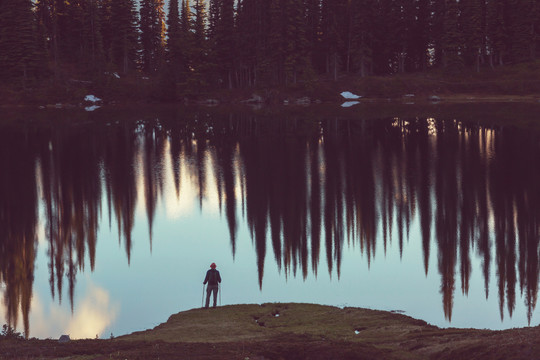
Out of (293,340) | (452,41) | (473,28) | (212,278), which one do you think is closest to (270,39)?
(452,41)

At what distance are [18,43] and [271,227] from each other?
11481cm

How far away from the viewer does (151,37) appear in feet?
547

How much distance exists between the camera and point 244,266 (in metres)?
35.3

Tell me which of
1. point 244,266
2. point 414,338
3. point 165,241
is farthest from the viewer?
point 165,241

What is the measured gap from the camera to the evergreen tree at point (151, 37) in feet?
544

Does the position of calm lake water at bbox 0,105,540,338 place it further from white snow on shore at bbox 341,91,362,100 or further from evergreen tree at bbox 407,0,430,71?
evergreen tree at bbox 407,0,430,71

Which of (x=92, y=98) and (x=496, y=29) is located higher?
(x=496, y=29)

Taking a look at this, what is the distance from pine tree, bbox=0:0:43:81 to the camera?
140m

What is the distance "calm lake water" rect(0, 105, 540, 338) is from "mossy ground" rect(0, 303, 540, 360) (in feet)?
10.2

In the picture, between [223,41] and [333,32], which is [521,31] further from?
[223,41]

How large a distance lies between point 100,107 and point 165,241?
108634 millimetres

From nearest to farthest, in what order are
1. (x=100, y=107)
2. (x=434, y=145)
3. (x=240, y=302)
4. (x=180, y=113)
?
1. (x=240, y=302)
2. (x=434, y=145)
3. (x=180, y=113)
4. (x=100, y=107)

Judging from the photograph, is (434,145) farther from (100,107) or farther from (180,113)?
(100,107)

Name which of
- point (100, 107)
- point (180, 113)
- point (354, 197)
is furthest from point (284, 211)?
point (100, 107)
